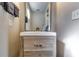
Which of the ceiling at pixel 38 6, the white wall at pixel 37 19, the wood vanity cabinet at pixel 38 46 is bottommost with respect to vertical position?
the wood vanity cabinet at pixel 38 46

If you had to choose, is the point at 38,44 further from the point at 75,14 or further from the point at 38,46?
the point at 75,14

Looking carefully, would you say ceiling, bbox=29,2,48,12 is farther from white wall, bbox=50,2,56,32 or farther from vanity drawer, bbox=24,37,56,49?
vanity drawer, bbox=24,37,56,49

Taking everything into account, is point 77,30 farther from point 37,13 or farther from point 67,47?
point 37,13

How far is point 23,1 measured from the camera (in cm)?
116

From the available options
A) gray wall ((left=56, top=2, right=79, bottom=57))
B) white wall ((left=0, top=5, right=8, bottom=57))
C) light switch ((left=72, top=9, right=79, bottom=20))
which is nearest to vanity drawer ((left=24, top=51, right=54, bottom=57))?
gray wall ((left=56, top=2, right=79, bottom=57))

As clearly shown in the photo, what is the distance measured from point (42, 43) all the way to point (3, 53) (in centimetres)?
41

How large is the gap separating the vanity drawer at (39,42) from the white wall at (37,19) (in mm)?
130

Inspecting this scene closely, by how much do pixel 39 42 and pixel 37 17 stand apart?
28cm

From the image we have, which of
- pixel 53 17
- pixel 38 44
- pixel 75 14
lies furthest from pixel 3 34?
pixel 75 14

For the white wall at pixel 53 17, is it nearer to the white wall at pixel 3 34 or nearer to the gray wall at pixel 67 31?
the gray wall at pixel 67 31

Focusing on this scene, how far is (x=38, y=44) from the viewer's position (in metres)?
1.20

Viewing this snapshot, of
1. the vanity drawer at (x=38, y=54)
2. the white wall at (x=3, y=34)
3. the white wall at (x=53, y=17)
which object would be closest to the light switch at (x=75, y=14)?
the white wall at (x=53, y=17)

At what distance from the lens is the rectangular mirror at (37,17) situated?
1.19 metres

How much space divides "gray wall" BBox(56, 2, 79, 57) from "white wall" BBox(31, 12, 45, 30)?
169 mm
